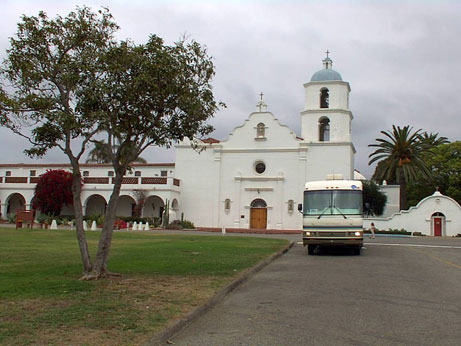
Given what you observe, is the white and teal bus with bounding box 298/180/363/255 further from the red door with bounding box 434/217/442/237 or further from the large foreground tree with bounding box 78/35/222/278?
the red door with bounding box 434/217/442/237

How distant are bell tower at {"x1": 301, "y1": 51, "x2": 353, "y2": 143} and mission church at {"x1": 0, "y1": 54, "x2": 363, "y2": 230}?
0.29 ft

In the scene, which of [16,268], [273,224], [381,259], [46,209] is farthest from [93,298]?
[46,209]

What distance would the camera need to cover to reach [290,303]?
8703mm

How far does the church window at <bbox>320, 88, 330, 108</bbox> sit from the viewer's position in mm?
45688

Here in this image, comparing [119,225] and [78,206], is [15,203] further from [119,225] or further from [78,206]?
[78,206]

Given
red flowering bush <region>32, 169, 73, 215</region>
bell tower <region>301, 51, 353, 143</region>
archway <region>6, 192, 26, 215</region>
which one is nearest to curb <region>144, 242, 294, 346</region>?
bell tower <region>301, 51, 353, 143</region>

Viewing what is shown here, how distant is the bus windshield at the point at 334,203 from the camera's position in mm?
18453

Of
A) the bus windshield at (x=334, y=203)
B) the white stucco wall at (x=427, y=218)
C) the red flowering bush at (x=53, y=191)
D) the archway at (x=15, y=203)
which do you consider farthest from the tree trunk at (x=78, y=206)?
the archway at (x=15, y=203)

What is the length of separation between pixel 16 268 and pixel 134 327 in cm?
614

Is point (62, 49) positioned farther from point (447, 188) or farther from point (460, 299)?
point (447, 188)

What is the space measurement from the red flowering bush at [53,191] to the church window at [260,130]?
1760cm

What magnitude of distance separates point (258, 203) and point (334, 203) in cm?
2777

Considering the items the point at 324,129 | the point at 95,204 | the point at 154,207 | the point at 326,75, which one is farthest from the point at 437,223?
the point at 95,204

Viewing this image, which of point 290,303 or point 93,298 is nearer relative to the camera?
point 93,298
